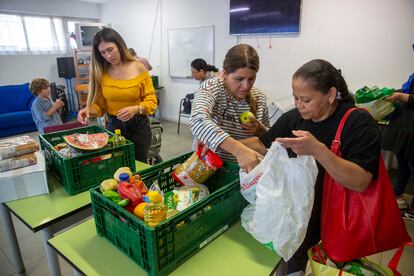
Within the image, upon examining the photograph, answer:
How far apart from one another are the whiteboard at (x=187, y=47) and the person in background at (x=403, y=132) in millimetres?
3197

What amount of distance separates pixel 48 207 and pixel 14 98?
5201mm

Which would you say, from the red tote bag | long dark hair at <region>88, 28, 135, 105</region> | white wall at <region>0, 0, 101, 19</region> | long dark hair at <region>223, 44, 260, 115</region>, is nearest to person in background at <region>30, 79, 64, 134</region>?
long dark hair at <region>88, 28, 135, 105</region>

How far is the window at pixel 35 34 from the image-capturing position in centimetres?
577

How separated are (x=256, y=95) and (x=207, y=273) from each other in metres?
0.80

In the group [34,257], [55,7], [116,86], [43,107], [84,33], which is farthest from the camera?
[55,7]

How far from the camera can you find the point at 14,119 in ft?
16.1

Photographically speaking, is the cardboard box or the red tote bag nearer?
the red tote bag

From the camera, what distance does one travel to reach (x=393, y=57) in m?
3.21

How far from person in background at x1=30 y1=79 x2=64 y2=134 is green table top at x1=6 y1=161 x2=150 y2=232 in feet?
6.52

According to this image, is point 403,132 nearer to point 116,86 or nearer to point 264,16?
point 116,86

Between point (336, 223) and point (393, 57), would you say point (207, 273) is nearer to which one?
point (336, 223)

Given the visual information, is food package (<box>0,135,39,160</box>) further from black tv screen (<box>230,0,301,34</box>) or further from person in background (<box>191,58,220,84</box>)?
black tv screen (<box>230,0,301,34</box>)

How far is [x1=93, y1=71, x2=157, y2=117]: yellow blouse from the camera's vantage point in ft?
5.90

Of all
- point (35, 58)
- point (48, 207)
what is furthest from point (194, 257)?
point (35, 58)
